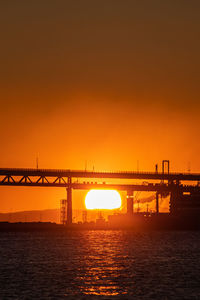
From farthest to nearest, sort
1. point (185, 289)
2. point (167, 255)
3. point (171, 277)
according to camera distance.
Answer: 1. point (167, 255)
2. point (171, 277)
3. point (185, 289)

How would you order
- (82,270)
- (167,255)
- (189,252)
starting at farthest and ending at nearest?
(189,252) < (167,255) < (82,270)

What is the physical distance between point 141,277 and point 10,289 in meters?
17.3

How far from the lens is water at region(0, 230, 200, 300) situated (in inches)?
2569

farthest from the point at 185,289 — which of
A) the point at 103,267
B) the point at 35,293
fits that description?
the point at 103,267

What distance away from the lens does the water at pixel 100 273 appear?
65.2 m

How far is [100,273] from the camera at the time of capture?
81062 mm

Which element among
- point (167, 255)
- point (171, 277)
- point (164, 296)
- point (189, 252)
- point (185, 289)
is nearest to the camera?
point (164, 296)

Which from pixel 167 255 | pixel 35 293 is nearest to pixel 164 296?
pixel 35 293

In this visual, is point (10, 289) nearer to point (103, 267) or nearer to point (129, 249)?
point (103, 267)

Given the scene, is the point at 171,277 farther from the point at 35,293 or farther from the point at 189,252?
the point at 189,252

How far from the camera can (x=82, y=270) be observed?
280ft

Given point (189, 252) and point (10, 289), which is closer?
point (10, 289)

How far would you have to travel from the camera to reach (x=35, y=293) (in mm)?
64812

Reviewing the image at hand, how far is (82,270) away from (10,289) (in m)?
19.2
